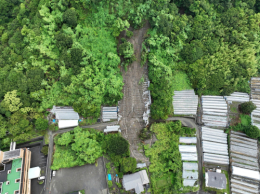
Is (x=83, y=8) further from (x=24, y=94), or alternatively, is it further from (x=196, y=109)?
(x=196, y=109)

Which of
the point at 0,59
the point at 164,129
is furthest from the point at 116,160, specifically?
the point at 0,59

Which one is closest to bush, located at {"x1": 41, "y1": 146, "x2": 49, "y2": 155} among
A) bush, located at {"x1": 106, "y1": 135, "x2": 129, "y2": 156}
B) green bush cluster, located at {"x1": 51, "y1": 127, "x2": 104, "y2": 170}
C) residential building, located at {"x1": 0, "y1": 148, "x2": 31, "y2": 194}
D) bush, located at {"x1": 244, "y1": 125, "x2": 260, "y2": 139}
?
green bush cluster, located at {"x1": 51, "y1": 127, "x2": 104, "y2": 170}

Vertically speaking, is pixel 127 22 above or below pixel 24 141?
above

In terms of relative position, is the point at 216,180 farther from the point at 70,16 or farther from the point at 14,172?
the point at 70,16

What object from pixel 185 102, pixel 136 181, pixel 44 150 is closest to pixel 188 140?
pixel 185 102

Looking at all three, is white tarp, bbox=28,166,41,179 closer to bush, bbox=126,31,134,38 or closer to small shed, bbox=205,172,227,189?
small shed, bbox=205,172,227,189

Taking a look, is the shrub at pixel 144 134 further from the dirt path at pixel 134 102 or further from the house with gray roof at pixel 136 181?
the house with gray roof at pixel 136 181
